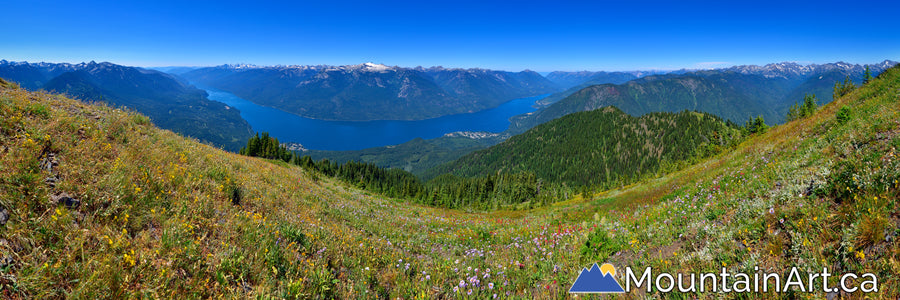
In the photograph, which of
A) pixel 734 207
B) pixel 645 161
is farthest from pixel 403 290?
pixel 645 161

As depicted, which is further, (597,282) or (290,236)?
(290,236)

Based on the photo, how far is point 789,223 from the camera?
197 inches

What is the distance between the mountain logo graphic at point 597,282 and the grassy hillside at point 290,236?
292 mm

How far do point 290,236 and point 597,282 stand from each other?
6218 mm

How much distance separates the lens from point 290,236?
20.4 feet

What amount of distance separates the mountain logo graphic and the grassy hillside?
0.96ft

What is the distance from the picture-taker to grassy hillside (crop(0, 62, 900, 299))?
378cm

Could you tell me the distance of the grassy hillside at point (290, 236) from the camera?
149 inches
